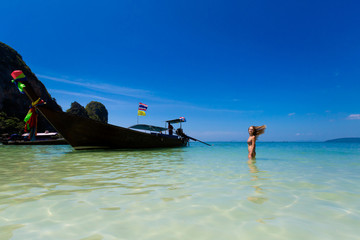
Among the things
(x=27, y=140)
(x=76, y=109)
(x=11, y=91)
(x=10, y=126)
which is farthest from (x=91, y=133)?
(x=76, y=109)

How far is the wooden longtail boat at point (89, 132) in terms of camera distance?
40.4 feet

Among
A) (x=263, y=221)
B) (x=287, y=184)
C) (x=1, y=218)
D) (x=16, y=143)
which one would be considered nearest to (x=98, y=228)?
(x=1, y=218)

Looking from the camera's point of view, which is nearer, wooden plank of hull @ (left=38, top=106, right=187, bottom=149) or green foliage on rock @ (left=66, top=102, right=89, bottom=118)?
wooden plank of hull @ (left=38, top=106, right=187, bottom=149)

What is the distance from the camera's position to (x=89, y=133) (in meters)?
13.8

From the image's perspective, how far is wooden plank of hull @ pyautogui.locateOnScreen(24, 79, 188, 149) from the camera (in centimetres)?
1242

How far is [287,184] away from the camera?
401 cm

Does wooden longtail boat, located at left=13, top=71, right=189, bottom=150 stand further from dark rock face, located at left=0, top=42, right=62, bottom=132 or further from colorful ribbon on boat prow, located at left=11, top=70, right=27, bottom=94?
dark rock face, located at left=0, top=42, right=62, bottom=132

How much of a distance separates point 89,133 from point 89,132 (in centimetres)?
10

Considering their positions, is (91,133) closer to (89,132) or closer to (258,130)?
(89,132)

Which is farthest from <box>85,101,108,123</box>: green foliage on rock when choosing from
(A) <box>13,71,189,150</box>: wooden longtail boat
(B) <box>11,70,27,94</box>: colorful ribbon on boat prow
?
(B) <box>11,70,27,94</box>: colorful ribbon on boat prow

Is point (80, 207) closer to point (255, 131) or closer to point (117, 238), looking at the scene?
point (117, 238)

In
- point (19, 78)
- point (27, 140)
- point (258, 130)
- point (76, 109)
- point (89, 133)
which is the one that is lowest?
point (27, 140)

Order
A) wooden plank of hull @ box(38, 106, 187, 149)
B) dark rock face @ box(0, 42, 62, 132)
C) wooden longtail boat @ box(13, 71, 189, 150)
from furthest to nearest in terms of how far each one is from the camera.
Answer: dark rock face @ box(0, 42, 62, 132) < wooden plank of hull @ box(38, 106, 187, 149) < wooden longtail boat @ box(13, 71, 189, 150)

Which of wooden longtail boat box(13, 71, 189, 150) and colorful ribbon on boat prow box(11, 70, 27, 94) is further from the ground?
colorful ribbon on boat prow box(11, 70, 27, 94)
